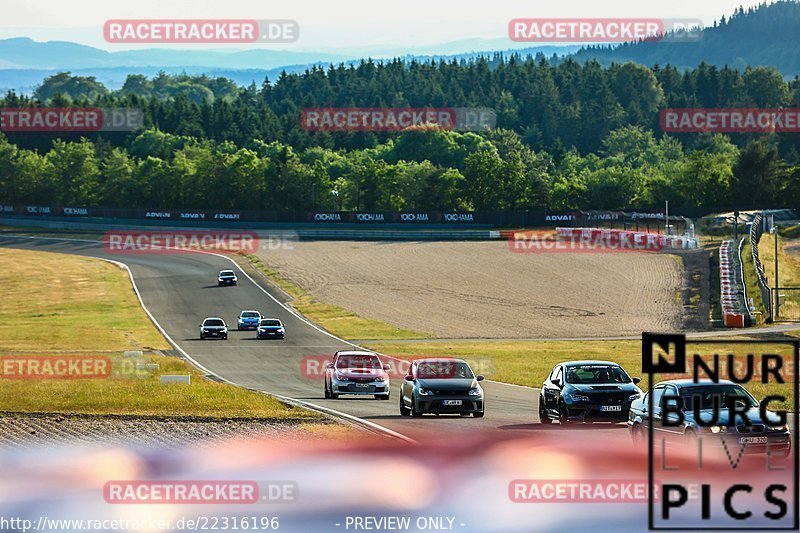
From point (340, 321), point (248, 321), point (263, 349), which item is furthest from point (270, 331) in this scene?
point (340, 321)

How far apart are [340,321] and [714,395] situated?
52273 millimetres

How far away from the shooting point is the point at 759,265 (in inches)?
3371

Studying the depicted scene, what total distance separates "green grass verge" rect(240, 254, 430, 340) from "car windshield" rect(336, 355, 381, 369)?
2719 cm

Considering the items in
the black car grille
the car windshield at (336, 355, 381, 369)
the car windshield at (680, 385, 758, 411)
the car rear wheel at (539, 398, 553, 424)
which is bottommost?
the car rear wheel at (539, 398, 553, 424)

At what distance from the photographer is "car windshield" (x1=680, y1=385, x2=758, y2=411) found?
22672mm

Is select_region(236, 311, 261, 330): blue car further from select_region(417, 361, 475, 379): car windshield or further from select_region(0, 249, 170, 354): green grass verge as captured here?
select_region(417, 361, 475, 379): car windshield

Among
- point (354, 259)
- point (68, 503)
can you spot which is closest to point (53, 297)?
point (354, 259)

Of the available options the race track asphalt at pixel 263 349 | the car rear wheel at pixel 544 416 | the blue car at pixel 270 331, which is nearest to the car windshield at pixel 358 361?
the race track asphalt at pixel 263 349

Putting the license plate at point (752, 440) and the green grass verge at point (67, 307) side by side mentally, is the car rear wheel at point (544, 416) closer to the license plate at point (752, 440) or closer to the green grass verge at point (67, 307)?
the license plate at point (752, 440)

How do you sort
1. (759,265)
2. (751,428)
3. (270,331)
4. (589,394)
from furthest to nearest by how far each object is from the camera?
(759,265)
(270,331)
(589,394)
(751,428)

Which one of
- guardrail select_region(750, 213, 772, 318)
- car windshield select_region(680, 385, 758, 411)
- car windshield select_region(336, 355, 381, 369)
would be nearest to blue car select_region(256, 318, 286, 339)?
car windshield select_region(336, 355, 381, 369)

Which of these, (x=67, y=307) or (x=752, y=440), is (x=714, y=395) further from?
(x=67, y=307)

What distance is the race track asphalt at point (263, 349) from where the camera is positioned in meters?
28.7

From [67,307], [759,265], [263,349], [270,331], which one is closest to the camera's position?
[263,349]
